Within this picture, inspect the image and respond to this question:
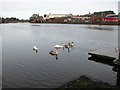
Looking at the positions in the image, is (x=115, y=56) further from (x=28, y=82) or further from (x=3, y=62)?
(x=3, y=62)

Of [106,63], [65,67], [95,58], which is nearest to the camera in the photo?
[65,67]

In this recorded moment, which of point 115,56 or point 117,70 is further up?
point 115,56

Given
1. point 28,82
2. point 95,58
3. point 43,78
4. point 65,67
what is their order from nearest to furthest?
point 28,82 < point 43,78 < point 65,67 < point 95,58

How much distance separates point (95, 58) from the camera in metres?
24.2

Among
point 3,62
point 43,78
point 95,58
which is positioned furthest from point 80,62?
point 3,62

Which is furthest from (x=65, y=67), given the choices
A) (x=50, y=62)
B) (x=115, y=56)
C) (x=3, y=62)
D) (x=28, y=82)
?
(x=3, y=62)

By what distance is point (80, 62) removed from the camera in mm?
22641

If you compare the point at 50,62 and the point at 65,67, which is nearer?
the point at 65,67

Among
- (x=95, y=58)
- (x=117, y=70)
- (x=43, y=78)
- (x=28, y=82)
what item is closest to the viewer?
(x=28, y=82)

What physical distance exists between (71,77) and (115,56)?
989 centimetres

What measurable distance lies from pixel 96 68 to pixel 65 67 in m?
4.66

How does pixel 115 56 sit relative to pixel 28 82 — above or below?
above

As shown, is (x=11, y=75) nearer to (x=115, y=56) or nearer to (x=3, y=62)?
(x=3, y=62)

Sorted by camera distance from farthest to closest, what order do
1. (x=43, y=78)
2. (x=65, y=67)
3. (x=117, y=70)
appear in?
(x=65, y=67), (x=117, y=70), (x=43, y=78)
